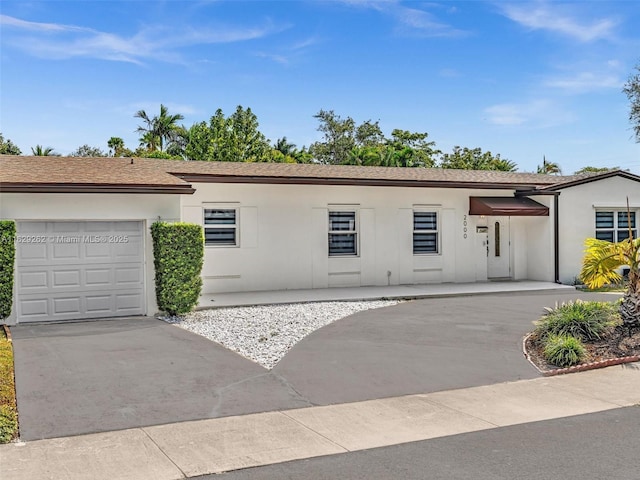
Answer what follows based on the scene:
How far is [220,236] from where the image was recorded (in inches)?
680

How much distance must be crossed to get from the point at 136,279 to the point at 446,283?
1039 centimetres

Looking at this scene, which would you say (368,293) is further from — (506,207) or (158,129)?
(158,129)

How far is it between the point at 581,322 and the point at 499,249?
33.3ft

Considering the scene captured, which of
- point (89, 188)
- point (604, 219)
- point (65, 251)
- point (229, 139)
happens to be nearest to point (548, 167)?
point (229, 139)

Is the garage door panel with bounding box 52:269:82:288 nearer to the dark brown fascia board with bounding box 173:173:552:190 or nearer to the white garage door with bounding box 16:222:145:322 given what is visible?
the white garage door with bounding box 16:222:145:322

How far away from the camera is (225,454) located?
230 inches

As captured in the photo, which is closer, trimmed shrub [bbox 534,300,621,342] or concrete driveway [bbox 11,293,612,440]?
concrete driveway [bbox 11,293,612,440]

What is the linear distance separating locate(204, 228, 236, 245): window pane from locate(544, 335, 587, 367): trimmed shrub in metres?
9.76

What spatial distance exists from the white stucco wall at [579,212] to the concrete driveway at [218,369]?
807 centimetres

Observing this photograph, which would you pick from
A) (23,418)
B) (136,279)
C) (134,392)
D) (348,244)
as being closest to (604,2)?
(348,244)

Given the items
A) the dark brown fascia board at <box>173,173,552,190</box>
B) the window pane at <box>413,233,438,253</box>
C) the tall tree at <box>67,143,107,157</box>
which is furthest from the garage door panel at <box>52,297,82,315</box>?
the tall tree at <box>67,143,107,157</box>

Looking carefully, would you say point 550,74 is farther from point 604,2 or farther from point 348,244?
point 348,244

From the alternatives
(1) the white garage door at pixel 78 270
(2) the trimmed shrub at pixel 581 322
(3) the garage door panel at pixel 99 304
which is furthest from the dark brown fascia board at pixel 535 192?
(3) the garage door panel at pixel 99 304

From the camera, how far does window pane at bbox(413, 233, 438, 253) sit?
19688mm
